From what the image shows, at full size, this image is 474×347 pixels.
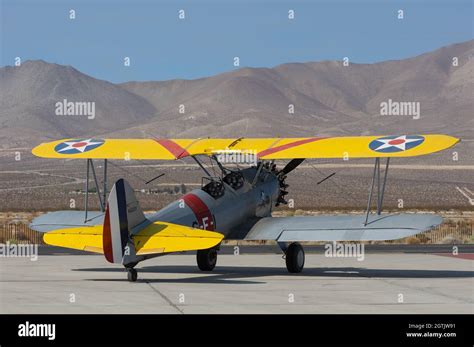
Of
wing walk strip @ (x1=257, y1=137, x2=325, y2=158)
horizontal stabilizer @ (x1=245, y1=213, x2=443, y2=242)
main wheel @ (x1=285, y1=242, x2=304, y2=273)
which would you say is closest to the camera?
horizontal stabilizer @ (x1=245, y1=213, x2=443, y2=242)

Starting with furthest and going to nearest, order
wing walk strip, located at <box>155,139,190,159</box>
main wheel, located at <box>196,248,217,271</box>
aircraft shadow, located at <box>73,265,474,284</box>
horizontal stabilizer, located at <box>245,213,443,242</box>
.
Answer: main wheel, located at <box>196,248,217,271</box>, wing walk strip, located at <box>155,139,190,159</box>, aircraft shadow, located at <box>73,265,474,284</box>, horizontal stabilizer, located at <box>245,213,443,242</box>

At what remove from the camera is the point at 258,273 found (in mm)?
23047

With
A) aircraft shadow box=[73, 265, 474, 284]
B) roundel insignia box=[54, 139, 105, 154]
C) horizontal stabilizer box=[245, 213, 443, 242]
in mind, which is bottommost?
aircraft shadow box=[73, 265, 474, 284]

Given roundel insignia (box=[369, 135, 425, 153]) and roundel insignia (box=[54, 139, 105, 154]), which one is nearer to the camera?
roundel insignia (box=[369, 135, 425, 153])

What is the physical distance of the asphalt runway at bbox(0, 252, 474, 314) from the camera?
53.1ft

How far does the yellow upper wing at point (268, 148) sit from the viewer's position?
2102cm

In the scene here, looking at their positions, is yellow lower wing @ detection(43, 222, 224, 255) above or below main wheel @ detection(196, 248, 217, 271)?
above

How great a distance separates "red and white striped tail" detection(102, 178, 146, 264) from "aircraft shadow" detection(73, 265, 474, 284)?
1.84 meters

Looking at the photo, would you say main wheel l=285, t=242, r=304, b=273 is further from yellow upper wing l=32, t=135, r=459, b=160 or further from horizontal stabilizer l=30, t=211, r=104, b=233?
horizontal stabilizer l=30, t=211, r=104, b=233

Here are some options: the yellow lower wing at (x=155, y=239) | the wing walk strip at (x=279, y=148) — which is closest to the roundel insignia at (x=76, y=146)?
the wing walk strip at (x=279, y=148)

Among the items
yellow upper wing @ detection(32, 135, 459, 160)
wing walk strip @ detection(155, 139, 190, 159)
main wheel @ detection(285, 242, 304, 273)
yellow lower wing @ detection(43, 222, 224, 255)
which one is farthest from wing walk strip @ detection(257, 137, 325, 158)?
yellow lower wing @ detection(43, 222, 224, 255)

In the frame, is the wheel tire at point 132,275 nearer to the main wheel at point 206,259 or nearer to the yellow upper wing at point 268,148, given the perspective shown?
the yellow upper wing at point 268,148

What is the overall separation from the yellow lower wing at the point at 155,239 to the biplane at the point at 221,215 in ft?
0.06
